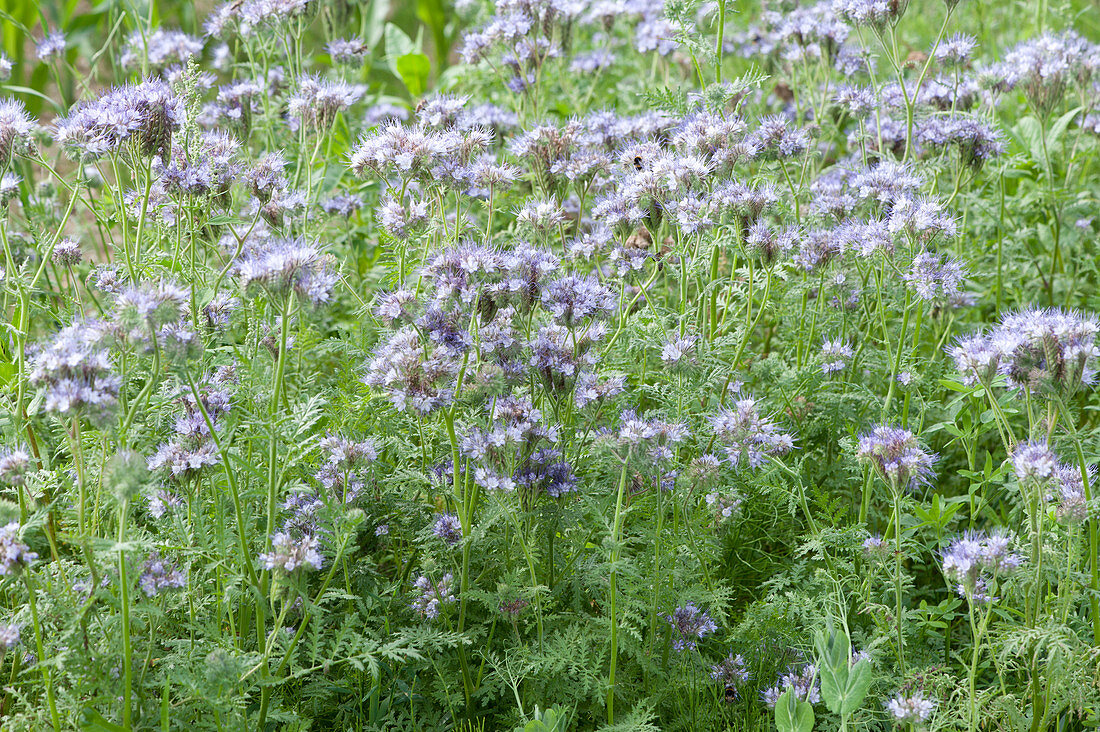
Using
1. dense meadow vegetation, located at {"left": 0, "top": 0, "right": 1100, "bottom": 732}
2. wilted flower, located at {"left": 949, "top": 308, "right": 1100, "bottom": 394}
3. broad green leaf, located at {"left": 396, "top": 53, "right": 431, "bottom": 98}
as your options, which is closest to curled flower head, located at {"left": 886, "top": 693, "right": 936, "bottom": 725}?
dense meadow vegetation, located at {"left": 0, "top": 0, "right": 1100, "bottom": 732}

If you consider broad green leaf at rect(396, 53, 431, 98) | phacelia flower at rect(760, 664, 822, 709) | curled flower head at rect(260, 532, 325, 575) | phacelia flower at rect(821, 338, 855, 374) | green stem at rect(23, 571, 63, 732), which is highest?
broad green leaf at rect(396, 53, 431, 98)

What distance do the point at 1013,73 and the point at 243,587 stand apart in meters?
3.78

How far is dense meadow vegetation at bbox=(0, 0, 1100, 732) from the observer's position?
2473 millimetres

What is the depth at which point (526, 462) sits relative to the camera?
8.87 ft

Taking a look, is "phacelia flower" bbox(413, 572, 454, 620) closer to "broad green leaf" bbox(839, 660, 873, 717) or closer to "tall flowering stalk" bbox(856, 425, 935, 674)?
"broad green leaf" bbox(839, 660, 873, 717)

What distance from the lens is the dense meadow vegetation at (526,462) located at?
8.11 feet

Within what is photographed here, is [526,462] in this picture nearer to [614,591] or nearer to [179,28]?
[614,591]

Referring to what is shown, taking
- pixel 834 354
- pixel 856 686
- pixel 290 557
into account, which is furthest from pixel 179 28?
pixel 856 686

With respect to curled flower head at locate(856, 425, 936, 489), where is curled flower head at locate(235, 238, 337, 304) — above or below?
above

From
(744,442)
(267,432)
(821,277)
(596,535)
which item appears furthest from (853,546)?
(267,432)

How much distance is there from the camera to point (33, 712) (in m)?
2.36

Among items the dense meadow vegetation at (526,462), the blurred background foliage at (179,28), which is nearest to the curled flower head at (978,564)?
the dense meadow vegetation at (526,462)

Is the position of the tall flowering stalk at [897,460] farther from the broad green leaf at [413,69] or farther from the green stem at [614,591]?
the broad green leaf at [413,69]

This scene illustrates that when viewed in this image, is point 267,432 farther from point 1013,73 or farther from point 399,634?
point 1013,73
